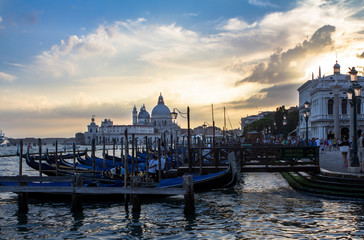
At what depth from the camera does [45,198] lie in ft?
41.1

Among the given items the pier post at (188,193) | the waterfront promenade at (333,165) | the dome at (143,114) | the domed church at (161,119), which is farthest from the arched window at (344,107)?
the dome at (143,114)

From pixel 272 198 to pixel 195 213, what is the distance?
2945 mm

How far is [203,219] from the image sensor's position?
30.8ft

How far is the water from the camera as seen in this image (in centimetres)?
812

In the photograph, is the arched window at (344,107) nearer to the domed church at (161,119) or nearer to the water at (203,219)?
the water at (203,219)

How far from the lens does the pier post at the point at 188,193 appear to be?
949cm

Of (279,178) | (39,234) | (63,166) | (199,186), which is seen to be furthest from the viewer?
(63,166)

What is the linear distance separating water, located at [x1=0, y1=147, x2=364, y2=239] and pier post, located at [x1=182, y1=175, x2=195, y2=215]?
0.67 feet

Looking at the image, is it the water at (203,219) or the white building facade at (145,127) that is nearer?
the water at (203,219)

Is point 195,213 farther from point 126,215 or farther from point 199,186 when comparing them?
point 199,186

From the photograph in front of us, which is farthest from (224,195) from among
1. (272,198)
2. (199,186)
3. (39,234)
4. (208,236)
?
(39,234)

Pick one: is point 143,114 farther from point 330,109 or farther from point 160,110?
point 330,109

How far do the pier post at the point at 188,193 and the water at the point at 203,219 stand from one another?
20 centimetres

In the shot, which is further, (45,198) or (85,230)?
(45,198)
